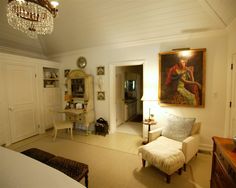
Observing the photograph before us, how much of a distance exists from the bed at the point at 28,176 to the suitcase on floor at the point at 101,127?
2.85m

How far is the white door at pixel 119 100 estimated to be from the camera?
4.57m

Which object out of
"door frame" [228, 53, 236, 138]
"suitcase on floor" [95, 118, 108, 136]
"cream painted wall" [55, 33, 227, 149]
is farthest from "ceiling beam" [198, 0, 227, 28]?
"suitcase on floor" [95, 118, 108, 136]

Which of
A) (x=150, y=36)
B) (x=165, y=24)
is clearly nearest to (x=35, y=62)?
(x=150, y=36)

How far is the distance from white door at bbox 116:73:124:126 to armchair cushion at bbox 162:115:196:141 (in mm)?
2142

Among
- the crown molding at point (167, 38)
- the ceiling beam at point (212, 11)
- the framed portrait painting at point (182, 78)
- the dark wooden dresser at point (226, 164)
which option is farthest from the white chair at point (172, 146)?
the ceiling beam at point (212, 11)

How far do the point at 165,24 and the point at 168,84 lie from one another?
1318mm

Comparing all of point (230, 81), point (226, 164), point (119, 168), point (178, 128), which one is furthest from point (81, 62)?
point (226, 164)

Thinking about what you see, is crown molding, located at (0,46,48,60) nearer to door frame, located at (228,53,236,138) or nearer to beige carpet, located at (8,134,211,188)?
beige carpet, located at (8,134,211,188)

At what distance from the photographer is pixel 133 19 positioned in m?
2.84

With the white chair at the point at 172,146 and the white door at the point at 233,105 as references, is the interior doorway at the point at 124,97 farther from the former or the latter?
the white door at the point at 233,105

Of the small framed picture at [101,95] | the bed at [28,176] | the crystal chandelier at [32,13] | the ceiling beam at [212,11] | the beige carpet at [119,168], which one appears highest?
the ceiling beam at [212,11]

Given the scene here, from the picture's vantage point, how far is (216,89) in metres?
2.83

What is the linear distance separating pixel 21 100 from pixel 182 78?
4.16 meters

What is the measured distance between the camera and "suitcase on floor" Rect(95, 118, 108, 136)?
3.97 m
